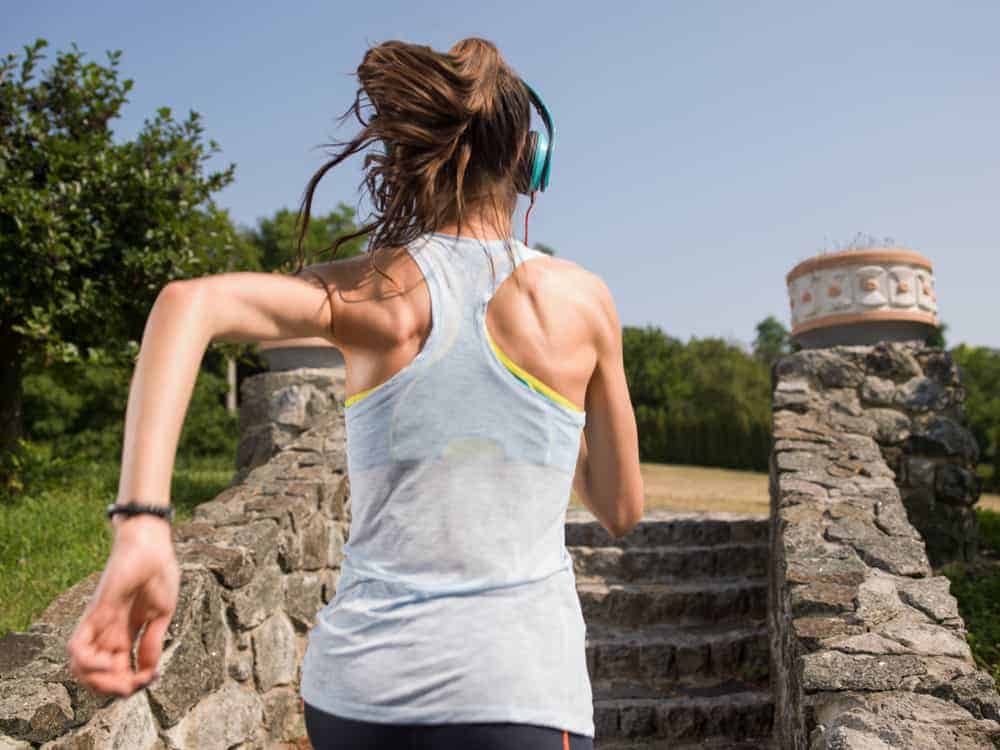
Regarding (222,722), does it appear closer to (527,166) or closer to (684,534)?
(527,166)

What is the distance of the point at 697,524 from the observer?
20.9ft

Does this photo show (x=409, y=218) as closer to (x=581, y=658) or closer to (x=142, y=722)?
(x=581, y=658)

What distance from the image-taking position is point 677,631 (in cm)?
548

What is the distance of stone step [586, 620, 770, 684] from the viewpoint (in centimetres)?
520

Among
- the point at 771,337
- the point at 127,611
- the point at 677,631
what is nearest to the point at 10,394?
the point at 677,631

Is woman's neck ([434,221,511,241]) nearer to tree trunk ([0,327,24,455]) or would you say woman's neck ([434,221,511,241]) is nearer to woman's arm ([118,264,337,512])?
woman's arm ([118,264,337,512])

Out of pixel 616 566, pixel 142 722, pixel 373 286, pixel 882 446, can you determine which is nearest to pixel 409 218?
pixel 373 286

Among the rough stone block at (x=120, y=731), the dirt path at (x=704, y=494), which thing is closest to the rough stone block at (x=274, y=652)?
the rough stone block at (x=120, y=731)

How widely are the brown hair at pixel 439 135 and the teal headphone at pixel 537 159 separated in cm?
1

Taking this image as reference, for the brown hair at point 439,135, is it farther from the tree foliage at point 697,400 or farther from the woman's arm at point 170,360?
the tree foliage at point 697,400

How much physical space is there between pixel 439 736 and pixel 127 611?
0.36 meters

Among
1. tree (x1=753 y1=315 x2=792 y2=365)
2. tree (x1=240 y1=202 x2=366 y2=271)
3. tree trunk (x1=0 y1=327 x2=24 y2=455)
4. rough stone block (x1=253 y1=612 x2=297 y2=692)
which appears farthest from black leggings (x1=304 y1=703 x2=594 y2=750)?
tree (x1=753 y1=315 x2=792 y2=365)

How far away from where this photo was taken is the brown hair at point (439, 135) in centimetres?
A: 112

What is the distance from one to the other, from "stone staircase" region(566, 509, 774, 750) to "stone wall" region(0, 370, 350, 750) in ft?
5.22
